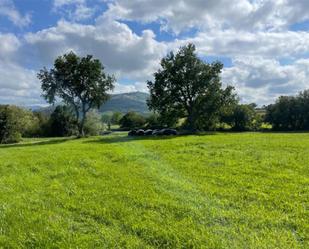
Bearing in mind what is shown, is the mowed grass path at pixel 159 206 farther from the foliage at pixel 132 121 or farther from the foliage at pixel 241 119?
the foliage at pixel 132 121

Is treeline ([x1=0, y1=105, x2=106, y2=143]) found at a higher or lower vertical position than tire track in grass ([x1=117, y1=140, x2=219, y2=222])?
higher

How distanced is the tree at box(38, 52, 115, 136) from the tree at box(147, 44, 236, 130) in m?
6.44

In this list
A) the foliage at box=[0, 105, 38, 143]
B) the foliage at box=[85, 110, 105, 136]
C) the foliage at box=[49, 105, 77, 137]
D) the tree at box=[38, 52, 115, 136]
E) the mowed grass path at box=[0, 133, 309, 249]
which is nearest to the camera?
the mowed grass path at box=[0, 133, 309, 249]

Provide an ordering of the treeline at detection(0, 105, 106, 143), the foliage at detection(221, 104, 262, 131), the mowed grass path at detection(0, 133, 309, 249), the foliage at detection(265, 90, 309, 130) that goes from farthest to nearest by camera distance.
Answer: the foliage at detection(221, 104, 262, 131) → the foliage at detection(265, 90, 309, 130) → the treeline at detection(0, 105, 106, 143) → the mowed grass path at detection(0, 133, 309, 249)

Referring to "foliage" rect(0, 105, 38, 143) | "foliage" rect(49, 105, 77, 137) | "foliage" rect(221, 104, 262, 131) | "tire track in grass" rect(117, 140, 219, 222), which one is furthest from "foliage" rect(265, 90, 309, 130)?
"tire track in grass" rect(117, 140, 219, 222)

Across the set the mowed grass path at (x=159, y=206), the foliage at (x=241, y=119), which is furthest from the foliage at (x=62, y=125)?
the mowed grass path at (x=159, y=206)

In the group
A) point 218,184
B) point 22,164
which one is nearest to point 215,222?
point 218,184

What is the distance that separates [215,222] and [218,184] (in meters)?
3.16

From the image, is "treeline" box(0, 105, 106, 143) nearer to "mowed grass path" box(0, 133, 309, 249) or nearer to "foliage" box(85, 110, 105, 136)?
"foliage" box(85, 110, 105, 136)

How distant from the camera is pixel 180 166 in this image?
12.3m

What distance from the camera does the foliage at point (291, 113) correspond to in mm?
66625

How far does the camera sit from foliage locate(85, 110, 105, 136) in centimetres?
6288

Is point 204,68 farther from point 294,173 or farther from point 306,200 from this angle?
point 306,200

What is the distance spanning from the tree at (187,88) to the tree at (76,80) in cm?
644
